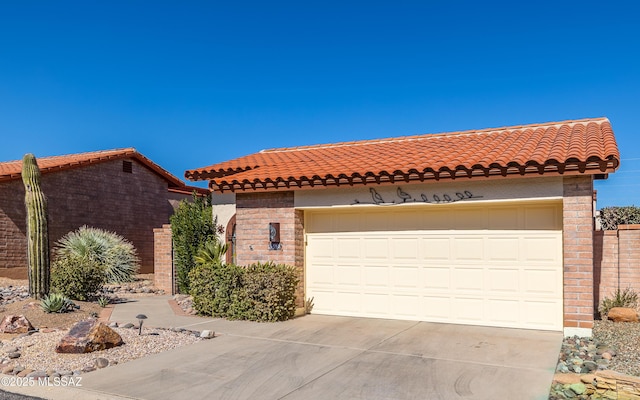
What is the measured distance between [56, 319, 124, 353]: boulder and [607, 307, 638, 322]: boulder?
8.94 m

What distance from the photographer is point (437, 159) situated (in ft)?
36.5

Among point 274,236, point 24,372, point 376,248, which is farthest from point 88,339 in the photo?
point 376,248

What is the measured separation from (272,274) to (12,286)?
1007 centimetres

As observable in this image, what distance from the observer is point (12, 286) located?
54.4ft

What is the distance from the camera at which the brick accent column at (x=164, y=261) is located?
16.7 meters

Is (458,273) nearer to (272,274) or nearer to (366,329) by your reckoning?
(366,329)

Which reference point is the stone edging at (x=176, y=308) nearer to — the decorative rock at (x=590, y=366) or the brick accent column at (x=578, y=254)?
the brick accent column at (x=578, y=254)

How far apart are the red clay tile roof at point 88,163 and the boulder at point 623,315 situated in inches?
695

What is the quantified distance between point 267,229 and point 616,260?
7253mm

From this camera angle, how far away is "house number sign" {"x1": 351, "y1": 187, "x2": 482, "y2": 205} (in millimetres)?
10367

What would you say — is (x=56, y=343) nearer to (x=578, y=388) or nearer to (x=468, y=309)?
(x=468, y=309)

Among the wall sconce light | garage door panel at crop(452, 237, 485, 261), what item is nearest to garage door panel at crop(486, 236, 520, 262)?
garage door panel at crop(452, 237, 485, 261)

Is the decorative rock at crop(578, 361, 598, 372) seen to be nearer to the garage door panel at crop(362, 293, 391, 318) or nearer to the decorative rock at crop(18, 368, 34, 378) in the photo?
the garage door panel at crop(362, 293, 391, 318)

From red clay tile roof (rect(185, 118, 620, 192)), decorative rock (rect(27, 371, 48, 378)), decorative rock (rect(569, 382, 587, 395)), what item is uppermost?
red clay tile roof (rect(185, 118, 620, 192))
